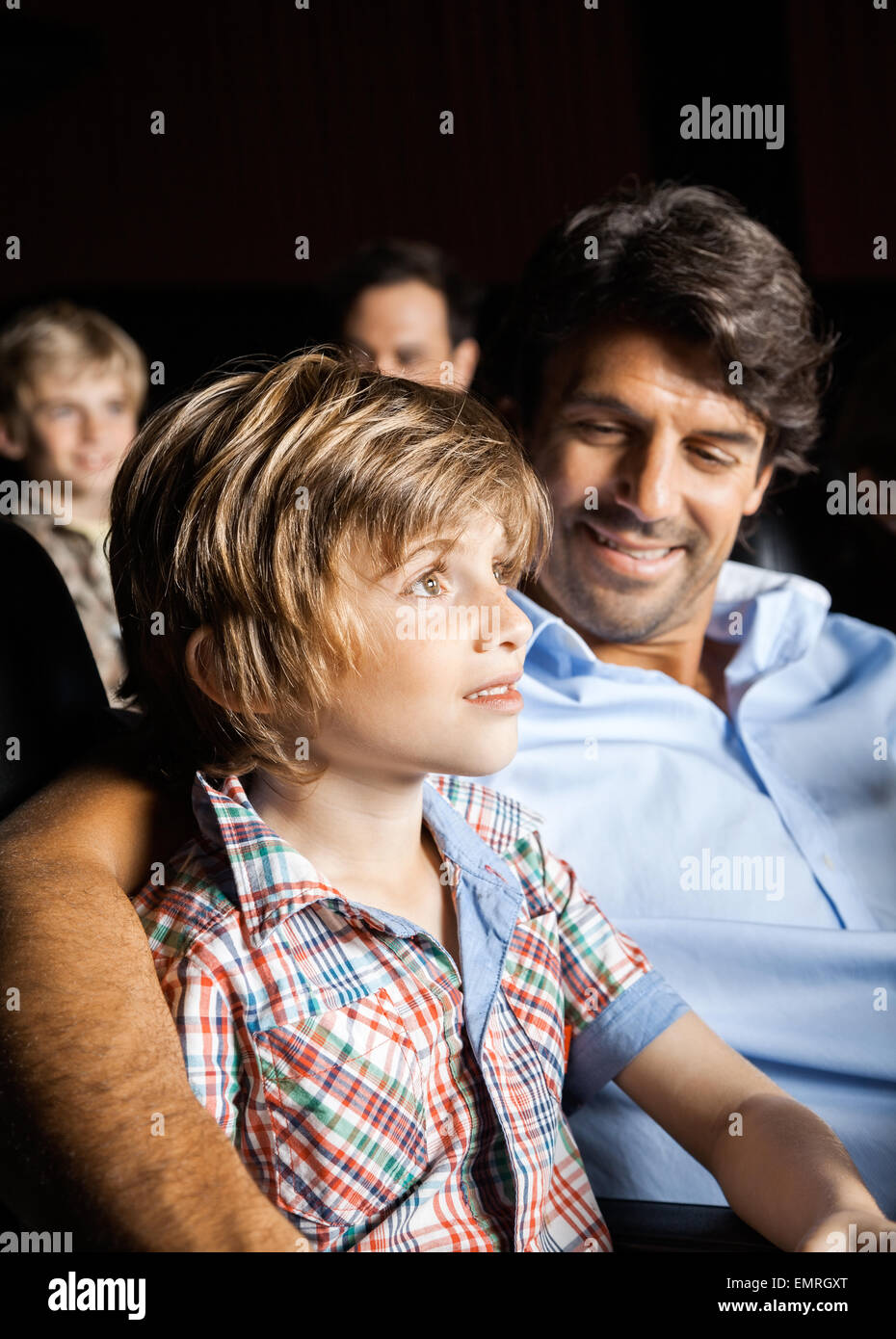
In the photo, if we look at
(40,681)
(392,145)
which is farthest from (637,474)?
(392,145)

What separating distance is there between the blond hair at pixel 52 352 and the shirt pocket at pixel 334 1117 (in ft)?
6.19

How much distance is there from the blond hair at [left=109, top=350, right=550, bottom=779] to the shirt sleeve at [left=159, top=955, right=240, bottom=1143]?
0.14 metres

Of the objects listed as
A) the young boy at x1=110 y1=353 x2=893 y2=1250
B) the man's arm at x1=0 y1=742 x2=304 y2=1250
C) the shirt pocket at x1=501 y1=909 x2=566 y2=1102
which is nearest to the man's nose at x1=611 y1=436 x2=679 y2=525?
the young boy at x1=110 y1=353 x2=893 y2=1250

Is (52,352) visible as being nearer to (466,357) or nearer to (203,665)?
(466,357)

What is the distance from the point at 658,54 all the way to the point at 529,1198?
1.97m

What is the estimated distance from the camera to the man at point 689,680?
100 cm

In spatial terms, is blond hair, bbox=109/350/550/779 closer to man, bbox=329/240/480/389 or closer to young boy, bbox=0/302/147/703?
young boy, bbox=0/302/147/703

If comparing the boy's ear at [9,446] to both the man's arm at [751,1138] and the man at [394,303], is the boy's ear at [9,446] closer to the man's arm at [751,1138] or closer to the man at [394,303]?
the man at [394,303]

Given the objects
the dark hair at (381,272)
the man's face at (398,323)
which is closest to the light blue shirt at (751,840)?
the man's face at (398,323)

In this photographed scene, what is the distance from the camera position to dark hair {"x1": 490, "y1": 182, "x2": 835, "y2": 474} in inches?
45.9

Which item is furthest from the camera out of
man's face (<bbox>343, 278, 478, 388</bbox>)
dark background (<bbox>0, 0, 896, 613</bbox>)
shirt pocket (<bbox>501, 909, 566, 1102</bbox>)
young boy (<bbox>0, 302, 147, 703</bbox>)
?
man's face (<bbox>343, 278, 478, 388</bbox>)

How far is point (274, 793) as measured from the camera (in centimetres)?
77

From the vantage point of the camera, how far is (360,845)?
2.49ft
